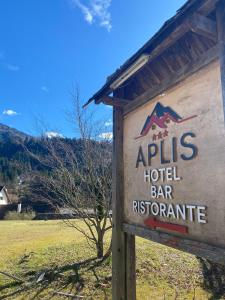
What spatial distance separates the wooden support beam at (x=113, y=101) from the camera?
10.9 ft

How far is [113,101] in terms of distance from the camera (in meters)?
3.38

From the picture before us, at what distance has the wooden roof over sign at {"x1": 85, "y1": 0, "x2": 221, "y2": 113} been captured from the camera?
1948 mm

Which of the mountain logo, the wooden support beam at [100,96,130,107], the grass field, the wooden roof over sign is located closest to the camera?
the wooden roof over sign

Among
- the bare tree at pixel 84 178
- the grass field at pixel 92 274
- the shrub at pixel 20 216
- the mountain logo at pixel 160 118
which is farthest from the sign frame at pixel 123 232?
the shrub at pixel 20 216

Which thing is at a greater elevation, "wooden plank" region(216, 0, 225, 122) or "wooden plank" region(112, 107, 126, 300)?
"wooden plank" region(216, 0, 225, 122)

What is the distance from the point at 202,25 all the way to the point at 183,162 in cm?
112

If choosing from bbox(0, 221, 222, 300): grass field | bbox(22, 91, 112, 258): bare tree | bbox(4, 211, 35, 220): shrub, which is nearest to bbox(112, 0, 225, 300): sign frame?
bbox(0, 221, 222, 300): grass field

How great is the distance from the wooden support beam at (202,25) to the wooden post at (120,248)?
1.66 metres

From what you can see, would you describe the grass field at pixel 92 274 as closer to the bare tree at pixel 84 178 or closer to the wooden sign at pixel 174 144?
the bare tree at pixel 84 178

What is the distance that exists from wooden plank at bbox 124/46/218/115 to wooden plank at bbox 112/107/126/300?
15.2 inches

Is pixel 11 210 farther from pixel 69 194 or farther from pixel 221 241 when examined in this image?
pixel 221 241

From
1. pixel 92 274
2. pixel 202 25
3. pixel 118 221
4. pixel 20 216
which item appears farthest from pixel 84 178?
pixel 20 216

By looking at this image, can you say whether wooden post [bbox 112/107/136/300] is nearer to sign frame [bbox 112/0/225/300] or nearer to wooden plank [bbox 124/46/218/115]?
sign frame [bbox 112/0/225/300]

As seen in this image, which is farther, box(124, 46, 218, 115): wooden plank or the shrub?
the shrub
